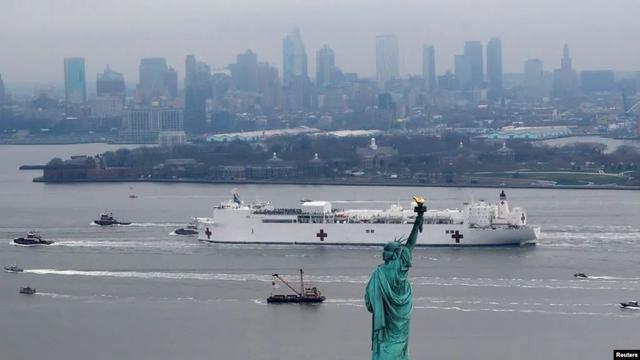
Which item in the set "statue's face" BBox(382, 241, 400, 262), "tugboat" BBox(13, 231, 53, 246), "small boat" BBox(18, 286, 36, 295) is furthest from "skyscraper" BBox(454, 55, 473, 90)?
"statue's face" BBox(382, 241, 400, 262)

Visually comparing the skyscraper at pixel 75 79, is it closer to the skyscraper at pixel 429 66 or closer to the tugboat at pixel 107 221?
the skyscraper at pixel 429 66

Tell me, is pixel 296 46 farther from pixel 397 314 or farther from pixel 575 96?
pixel 397 314

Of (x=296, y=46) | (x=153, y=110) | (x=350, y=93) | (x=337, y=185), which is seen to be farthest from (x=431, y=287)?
(x=296, y=46)

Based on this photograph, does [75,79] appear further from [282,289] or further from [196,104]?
[282,289]

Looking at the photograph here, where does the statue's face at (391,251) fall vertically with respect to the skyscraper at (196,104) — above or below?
below

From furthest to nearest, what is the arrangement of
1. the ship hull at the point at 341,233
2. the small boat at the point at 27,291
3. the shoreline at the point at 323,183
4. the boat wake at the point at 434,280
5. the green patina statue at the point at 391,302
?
the shoreline at the point at 323,183 → the ship hull at the point at 341,233 → the small boat at the point at 27,291 → the boat wake at the point at 434,280 → the green patina statue at the point at 391,302

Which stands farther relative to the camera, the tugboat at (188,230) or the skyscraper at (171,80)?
the skyscraper at (171,80)

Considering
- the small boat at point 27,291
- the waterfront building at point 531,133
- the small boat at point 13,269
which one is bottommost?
the small boat at point 27,291

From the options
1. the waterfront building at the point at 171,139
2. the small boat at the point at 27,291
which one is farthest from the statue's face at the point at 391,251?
the waterfront building at the point at 171,139
